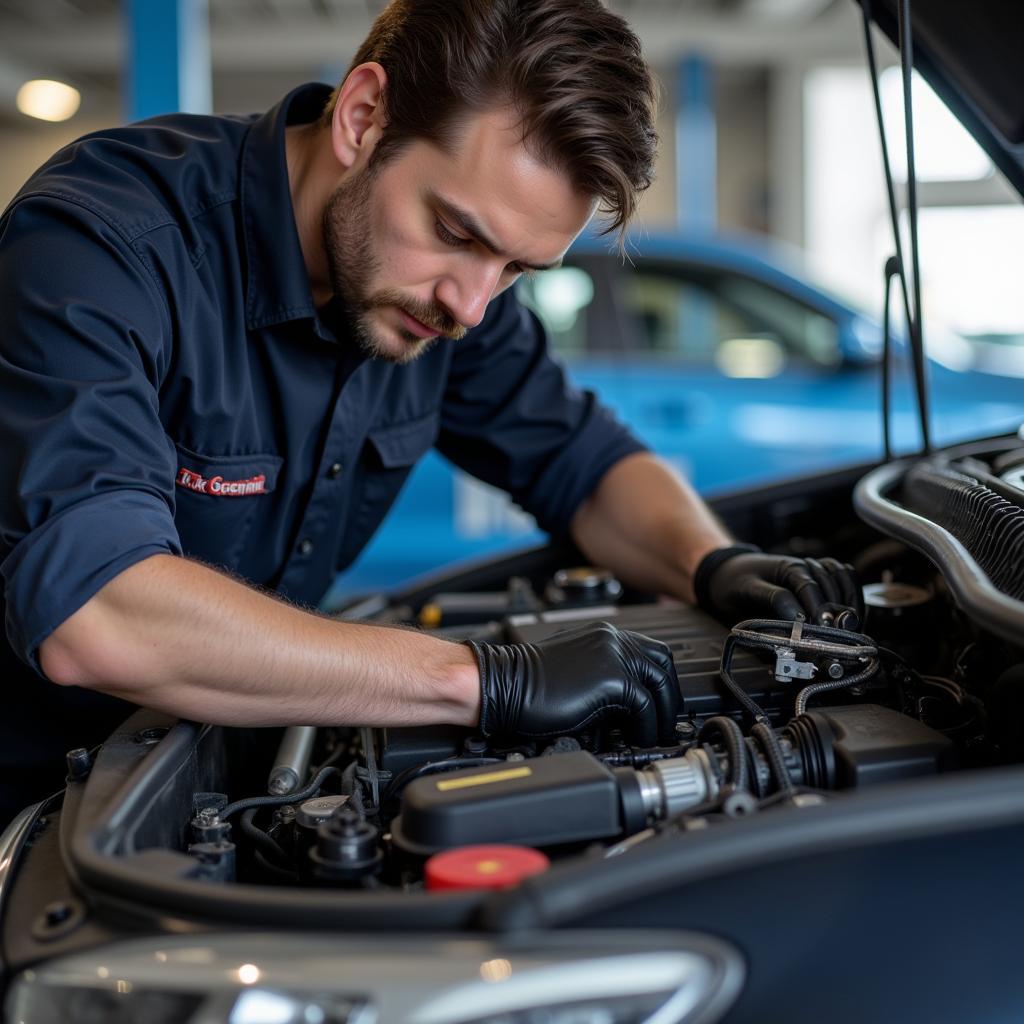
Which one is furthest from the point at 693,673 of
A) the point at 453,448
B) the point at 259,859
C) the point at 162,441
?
the point at 453,448

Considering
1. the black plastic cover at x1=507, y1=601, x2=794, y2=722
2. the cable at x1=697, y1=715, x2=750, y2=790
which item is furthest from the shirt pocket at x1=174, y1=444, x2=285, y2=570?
the cable at x1=697, y1=715, x2=750, y2=790

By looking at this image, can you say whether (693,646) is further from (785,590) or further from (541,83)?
(541,83)

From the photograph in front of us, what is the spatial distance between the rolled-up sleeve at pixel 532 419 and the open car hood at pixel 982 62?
2.38 ft

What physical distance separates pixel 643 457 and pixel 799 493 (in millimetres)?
264

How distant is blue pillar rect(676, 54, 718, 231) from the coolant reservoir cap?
8.37m

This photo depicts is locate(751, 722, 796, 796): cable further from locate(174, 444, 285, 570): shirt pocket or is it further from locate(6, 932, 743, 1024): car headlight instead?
locate(174, 444, 285, 570): shirt pocket

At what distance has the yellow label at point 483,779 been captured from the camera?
2.79ft

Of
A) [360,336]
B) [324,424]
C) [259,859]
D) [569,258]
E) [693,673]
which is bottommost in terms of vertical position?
[259,859]

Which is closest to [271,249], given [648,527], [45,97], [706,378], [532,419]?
[532,419]

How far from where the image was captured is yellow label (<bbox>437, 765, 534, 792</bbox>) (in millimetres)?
850

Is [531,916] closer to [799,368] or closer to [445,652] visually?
[445,652]

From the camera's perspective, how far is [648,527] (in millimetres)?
1761

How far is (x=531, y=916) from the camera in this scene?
658 millimetres

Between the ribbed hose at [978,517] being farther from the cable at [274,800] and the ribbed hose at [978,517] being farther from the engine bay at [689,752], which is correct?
the cable at [274,800]
